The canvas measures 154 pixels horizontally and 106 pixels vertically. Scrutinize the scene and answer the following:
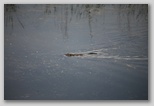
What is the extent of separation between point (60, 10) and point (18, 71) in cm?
67

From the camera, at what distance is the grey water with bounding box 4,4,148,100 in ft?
5.38

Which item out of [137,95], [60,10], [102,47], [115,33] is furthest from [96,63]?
[60,10]

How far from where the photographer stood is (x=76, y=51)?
64.2 inches

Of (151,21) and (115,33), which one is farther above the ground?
(151,21)

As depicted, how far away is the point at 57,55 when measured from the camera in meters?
1.65

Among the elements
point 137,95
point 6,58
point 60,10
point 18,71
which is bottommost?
point 137,95

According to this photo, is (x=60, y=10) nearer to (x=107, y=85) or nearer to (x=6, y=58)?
(x=6, y=58)

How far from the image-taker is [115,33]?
1649 millimetres

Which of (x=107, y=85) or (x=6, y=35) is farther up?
(x=6, y=35)

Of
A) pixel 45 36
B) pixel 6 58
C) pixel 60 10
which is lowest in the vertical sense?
pixel 6 58

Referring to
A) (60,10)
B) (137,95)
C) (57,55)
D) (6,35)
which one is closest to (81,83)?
(57,55)

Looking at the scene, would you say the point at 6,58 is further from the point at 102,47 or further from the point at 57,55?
the point at 102,47

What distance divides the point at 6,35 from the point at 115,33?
0.99 metres

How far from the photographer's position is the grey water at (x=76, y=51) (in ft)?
5.38
